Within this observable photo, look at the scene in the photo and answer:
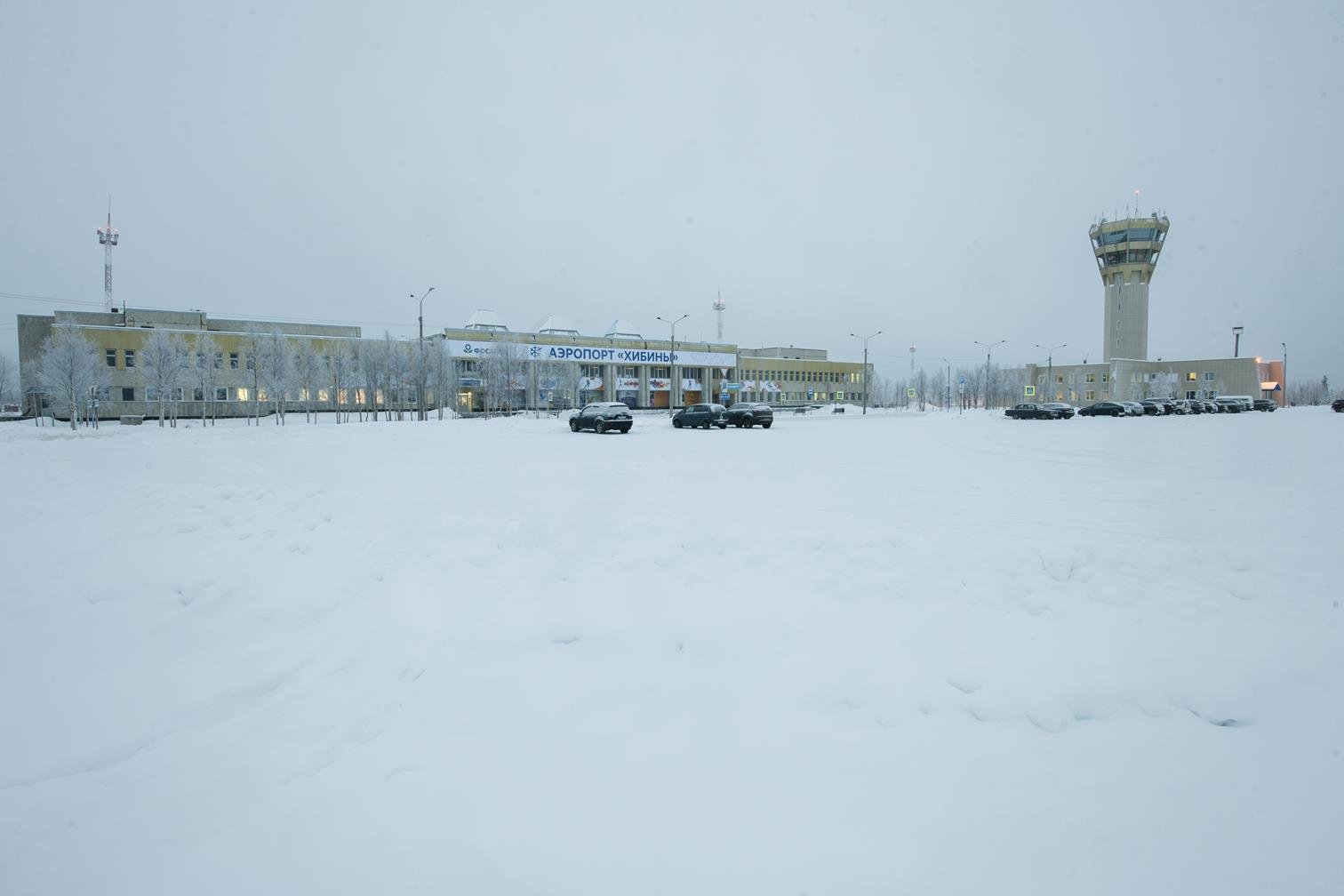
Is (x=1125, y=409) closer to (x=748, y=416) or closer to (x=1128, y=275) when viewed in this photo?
(x=748, y=416)

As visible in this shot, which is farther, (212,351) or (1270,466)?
(212,351)

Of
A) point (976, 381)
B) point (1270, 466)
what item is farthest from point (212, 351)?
point (976, 381)

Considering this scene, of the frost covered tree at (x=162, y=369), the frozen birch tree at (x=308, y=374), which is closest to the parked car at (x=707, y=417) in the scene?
the frost covered tree at (x=162, y=369)

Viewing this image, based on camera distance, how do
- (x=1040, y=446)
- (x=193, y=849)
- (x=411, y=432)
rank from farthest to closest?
1. (x=411, y=432)
2. (x=1040, y=446)
3. (x=193, y=849)

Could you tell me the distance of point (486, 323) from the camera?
95.8 metres

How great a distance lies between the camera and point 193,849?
3.84m

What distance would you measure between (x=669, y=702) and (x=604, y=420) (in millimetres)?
33010

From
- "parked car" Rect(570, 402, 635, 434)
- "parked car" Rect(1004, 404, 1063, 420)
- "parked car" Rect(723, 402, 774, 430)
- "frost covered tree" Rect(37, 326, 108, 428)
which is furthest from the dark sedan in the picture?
"frost covered tree" Rect(37, 326, 108, 428)

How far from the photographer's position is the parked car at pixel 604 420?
38.0 m

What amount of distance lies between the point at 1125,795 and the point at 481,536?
7.63m

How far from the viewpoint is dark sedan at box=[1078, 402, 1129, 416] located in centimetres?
6144

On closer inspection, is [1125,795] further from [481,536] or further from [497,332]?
[497,332]

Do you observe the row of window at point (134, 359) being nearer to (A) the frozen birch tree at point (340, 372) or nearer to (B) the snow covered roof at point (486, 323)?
(A) the frozen birch tree at point (340, 372)

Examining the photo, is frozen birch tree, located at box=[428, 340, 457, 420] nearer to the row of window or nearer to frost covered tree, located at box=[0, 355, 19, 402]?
the row of window
